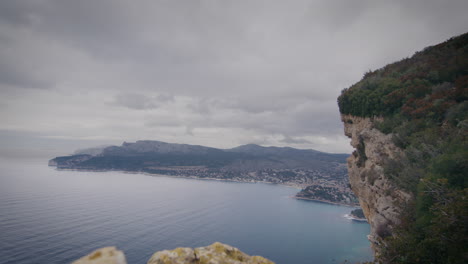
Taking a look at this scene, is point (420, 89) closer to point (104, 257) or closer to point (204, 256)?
point (204, 256)

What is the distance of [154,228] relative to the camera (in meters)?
51.5

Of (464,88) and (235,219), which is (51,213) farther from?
(464,88)

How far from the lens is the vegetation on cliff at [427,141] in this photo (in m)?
6.38

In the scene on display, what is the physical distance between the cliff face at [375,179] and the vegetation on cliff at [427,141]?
0.54m

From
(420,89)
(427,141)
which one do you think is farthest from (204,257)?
(420,89)

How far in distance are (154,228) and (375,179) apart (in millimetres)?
51299

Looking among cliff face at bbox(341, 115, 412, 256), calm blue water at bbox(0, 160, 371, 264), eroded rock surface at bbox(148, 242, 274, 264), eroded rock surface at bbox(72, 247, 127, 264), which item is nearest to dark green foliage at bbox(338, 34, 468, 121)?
cliff face at bbox(341, 115, 412, 256)

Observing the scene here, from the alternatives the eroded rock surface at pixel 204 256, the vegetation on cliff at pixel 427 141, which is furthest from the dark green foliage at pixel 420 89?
the eroded rock surface at pixel 204 256

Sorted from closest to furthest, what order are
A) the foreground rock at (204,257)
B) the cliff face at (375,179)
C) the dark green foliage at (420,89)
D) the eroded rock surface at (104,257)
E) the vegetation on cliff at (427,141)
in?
the eroded rock surface at (104,257), the foreground rock at (204,257), the vegetation on cliff at (427,141), the cliff face at (375,179), the dark green foliage at (420,89)

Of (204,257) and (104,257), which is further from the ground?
(104,257)

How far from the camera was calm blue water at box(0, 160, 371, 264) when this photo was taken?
37938 millimetres

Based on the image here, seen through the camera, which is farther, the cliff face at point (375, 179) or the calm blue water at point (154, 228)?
the calm blue water at point (154, 228)

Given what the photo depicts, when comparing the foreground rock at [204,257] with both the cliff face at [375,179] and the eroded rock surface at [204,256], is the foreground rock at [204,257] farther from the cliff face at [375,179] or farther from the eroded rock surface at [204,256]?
the cliff face at [375,179]

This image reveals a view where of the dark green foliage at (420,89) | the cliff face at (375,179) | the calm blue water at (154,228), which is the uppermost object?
the dark green foliage at (420,89)
